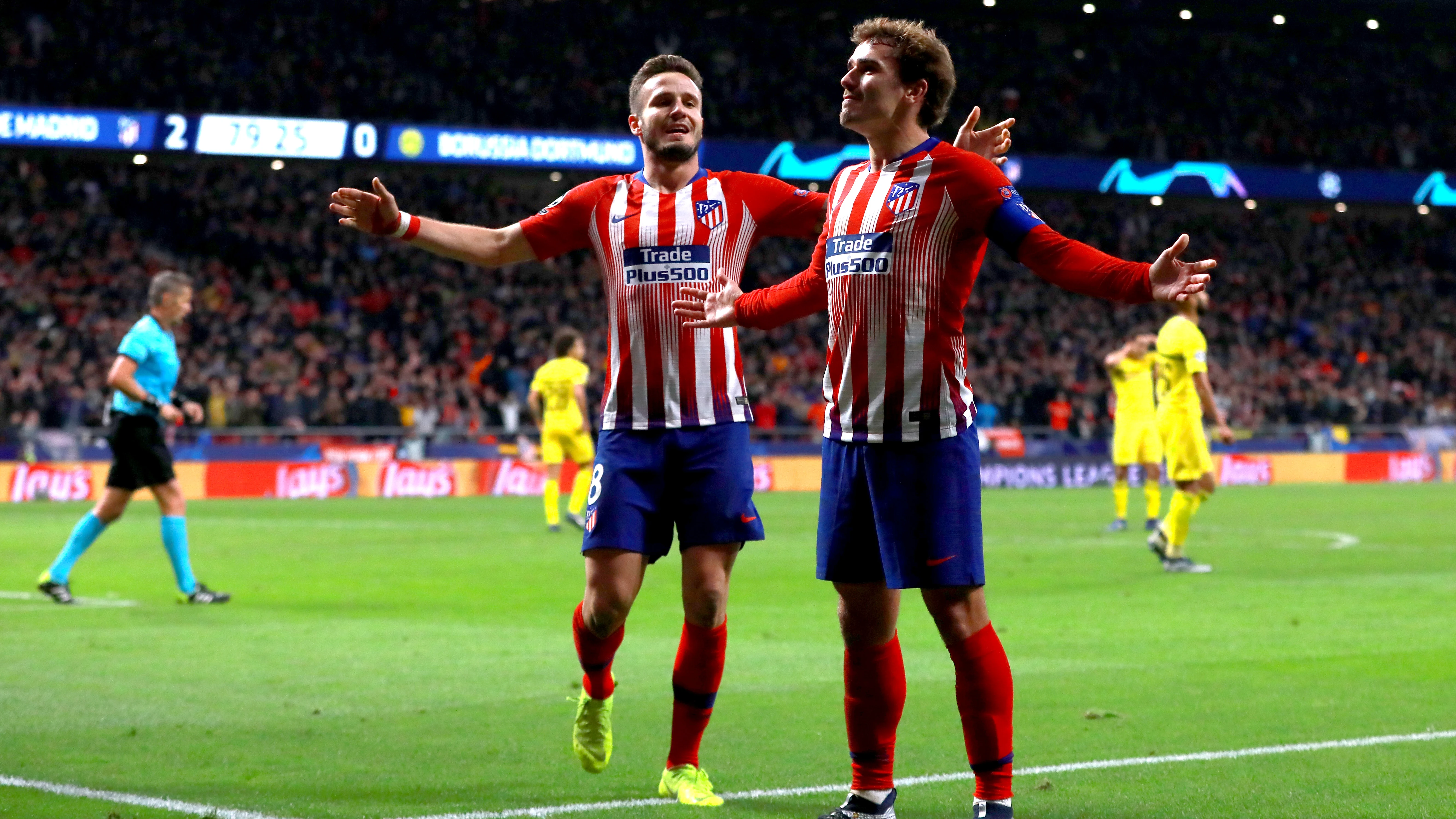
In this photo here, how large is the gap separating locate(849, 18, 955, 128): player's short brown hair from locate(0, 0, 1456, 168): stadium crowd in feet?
103

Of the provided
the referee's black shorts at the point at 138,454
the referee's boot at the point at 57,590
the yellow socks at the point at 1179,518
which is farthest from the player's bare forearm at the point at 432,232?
the yellow socks at the point at 1179,518

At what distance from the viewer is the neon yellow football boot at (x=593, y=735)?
18.8 feet

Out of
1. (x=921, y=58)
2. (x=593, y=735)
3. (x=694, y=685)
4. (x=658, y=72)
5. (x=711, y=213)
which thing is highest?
(x=658, y=72)

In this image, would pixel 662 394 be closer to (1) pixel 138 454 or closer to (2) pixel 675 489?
(2) pixel 675 489

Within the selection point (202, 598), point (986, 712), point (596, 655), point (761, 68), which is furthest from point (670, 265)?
point (761, 68)

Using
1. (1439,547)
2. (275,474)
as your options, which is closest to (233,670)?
(1439,547)

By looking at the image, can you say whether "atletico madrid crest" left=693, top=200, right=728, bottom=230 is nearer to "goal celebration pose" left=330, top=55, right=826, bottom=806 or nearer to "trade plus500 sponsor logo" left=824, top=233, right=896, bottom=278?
"goal celebration pose" left=330, top=55, right=826, bottom=806

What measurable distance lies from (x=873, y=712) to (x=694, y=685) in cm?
83

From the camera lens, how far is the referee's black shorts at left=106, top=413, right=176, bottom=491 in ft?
38.4

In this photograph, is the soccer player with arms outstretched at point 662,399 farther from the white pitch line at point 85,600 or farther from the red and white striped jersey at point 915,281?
the white pitch line at point 85,600

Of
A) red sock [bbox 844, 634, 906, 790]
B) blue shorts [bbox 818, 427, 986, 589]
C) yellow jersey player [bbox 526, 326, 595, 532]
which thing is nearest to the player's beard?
blue shorts [bbox 818, 427, 986, 589]

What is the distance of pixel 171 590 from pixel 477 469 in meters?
17.7

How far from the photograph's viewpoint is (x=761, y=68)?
42.5m

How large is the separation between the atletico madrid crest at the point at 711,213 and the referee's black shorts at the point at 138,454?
698 centimetres
